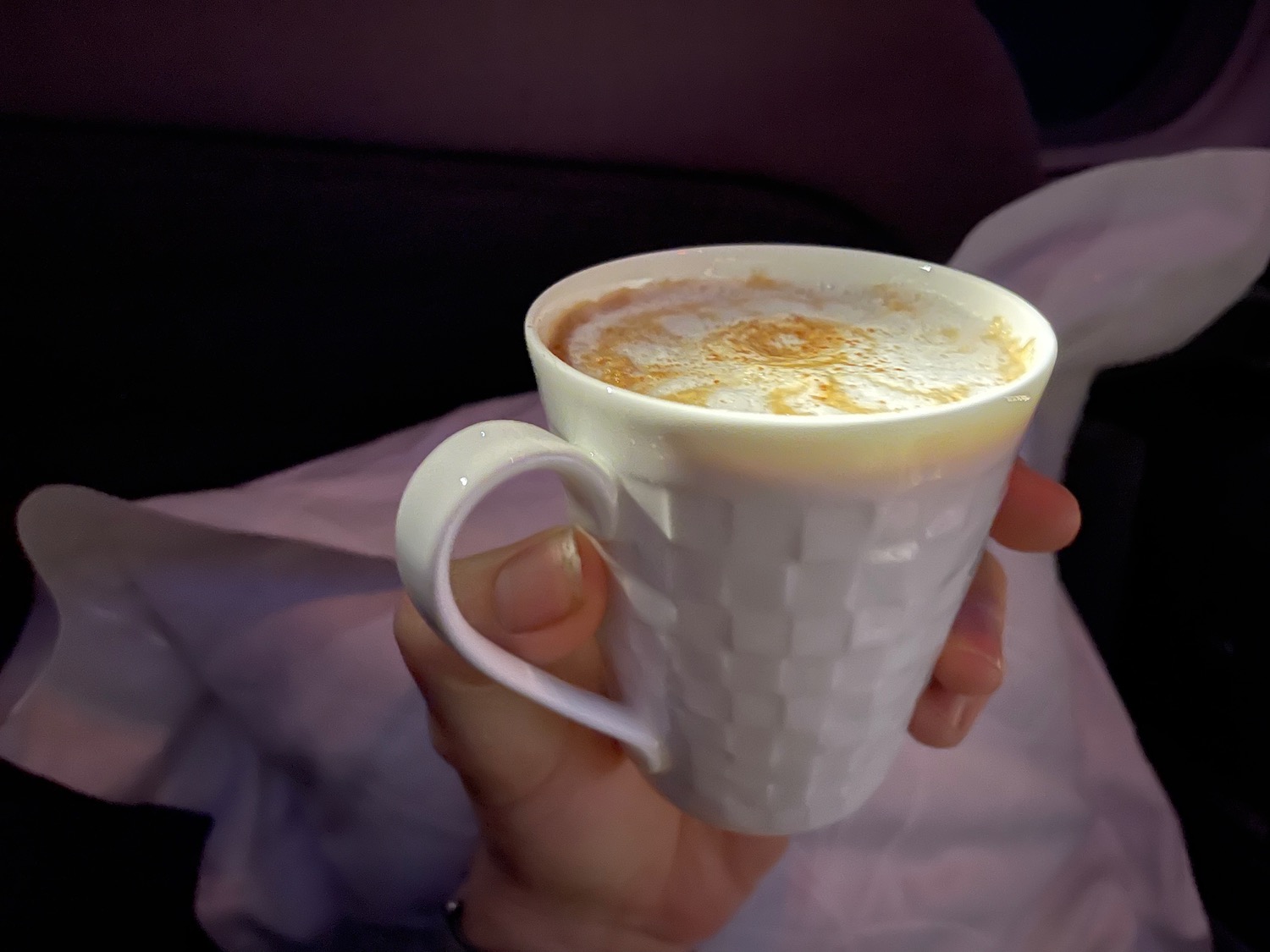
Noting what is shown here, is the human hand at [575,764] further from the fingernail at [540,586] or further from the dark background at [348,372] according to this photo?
the dark background at [348,372]

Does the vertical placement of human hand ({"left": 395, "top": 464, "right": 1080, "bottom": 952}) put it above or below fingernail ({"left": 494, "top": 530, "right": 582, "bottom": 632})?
below

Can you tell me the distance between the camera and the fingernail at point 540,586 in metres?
0.45

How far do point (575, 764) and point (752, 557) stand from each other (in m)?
0.33

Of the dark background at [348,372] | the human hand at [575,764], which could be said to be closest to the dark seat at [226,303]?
the dark background at [348,372]

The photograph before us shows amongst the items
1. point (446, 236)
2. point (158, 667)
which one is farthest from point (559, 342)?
point (158, 667)

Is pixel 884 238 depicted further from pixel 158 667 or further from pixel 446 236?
pixel 158 667

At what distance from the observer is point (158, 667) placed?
0.72 m

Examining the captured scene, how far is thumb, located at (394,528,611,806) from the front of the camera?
450 millimetres

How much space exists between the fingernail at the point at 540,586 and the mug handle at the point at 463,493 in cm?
9

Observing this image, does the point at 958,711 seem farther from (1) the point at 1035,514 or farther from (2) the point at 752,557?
(2) the point at 752,557

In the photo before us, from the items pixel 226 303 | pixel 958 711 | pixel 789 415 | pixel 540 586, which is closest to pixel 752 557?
pixel 789 415

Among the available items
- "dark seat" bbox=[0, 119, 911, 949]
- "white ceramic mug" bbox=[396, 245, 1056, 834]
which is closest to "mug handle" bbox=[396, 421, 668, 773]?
"white ceramic mug" bbox=[396, 245, 1056, 834]

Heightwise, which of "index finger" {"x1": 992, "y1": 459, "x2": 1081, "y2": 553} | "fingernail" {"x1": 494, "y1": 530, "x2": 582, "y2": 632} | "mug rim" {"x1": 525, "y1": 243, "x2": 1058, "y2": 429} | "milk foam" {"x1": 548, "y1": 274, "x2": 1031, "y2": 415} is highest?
"mug rim" {"x1": 525, "y1": 243, "x2": 1058, "y2": 429}

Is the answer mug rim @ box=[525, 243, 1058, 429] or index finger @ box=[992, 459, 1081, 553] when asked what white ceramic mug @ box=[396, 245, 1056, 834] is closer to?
mug rim @ box=[525, 243, 1058, 429]
